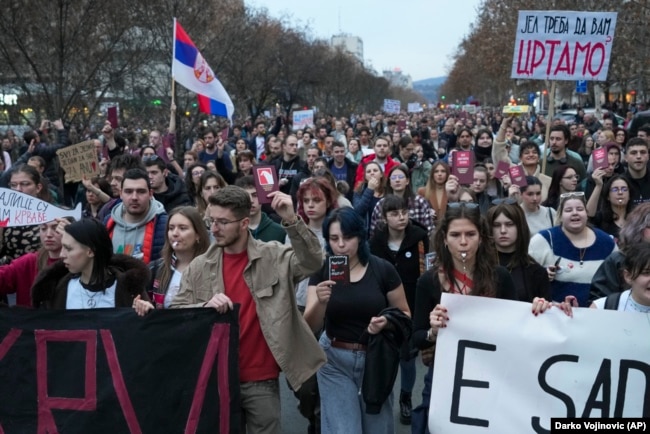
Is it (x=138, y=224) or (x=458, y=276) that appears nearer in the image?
(x=458, y=276)

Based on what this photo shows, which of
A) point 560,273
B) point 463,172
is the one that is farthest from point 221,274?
point 463,172

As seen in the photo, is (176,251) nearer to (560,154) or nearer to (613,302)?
(613,302)

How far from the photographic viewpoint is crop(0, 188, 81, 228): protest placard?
529 centimetres

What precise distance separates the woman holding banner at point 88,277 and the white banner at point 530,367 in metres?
1.77

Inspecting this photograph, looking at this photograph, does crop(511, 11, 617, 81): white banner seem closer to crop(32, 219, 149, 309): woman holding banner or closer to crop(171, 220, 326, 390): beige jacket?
crop(171, 220, 326, 390): beige jacket

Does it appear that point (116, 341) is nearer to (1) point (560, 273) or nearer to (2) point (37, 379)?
(2) point (37, 379)

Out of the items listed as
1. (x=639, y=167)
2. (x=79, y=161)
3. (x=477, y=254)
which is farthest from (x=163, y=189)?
(x=639, y=167)

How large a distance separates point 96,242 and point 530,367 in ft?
8.04

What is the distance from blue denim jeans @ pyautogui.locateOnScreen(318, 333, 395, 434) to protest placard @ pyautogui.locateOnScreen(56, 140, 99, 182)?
4.21 meters

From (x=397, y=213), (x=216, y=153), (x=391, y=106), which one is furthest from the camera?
(x=391, y=106)

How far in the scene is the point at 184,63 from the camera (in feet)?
40.0

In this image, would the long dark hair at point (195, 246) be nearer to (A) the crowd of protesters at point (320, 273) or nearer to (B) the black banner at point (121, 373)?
(A) the crowd of protesters at point (320, 273)

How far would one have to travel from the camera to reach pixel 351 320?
459cm

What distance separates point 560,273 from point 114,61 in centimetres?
1475
